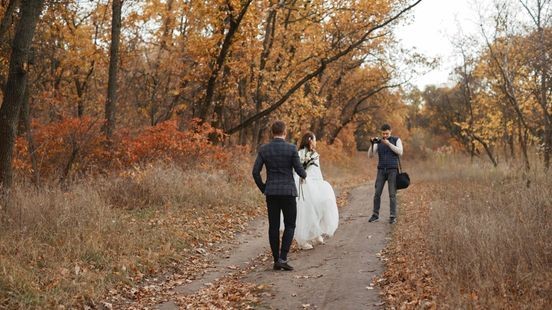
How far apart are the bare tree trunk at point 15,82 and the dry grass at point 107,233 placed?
55 centimetres

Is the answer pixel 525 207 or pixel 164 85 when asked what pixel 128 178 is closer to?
pixel 525 207

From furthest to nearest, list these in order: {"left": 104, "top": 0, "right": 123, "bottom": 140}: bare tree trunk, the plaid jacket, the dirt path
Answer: {"left": 104, "top": 0, "right": 123, "bottom": 140}: bare tree trunk
the plaid jacket
the dirt path

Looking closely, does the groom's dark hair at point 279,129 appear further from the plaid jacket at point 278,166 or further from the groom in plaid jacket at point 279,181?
the plaid jacket at point 278,166

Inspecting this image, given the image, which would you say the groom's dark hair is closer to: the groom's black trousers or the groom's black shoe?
the groom's black trousers

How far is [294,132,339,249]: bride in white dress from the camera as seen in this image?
975 cm

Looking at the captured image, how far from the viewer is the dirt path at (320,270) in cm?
666

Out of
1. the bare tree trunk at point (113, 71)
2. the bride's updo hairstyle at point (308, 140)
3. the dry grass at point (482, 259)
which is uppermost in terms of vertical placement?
the bare tree trunk at point (113, 71)

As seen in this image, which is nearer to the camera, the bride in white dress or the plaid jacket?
the plaid jacket

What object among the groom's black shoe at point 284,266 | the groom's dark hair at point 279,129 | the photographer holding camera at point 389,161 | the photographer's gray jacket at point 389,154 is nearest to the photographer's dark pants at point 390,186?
the photographer holding camera at point 389,161

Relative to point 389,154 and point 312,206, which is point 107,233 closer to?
point 312,206

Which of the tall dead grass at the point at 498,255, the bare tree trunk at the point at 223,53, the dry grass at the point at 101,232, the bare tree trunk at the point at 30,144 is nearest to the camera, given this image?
the tall dead grass at the point at 498,255

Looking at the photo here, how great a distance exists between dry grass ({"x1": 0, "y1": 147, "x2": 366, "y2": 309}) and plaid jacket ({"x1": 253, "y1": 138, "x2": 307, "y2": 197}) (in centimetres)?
201

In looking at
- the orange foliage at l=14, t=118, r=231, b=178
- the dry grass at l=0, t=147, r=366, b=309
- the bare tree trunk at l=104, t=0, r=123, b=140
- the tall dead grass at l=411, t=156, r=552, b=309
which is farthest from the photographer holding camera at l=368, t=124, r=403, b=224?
the bare tree trunk at l=104, t=0, r=123, b=140

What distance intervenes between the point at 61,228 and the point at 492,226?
262 inches
